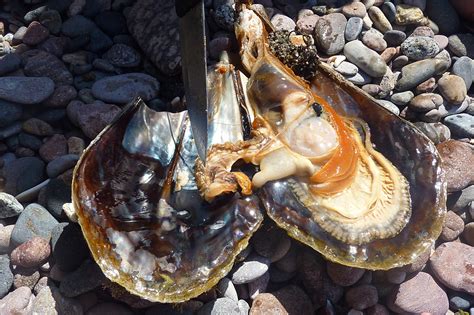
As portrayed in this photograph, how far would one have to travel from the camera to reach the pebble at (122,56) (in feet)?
12.4

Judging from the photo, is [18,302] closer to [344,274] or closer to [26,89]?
[26,89]

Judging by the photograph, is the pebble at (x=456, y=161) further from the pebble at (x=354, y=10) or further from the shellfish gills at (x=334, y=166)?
the pebble at (x=354, y=10)

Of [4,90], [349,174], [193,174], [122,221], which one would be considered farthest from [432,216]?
[4,90]

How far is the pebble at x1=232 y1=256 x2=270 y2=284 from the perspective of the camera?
3.09 m

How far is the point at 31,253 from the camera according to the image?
2.99m

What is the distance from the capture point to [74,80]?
12.2 feet

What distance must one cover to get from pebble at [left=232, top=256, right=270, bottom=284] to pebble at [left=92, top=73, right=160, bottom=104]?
1.20m

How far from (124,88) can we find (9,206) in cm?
98

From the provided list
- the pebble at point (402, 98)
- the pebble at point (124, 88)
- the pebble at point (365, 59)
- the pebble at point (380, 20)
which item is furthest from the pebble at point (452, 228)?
the pebble at point (124, 88)

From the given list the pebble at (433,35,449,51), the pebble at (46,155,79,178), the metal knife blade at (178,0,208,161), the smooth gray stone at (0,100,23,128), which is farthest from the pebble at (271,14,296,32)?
the smooth gray stone at (0,100,23,128)

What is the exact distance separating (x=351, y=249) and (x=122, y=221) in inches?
45.6

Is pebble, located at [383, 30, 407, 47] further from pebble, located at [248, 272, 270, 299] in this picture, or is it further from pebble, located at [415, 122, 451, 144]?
pebble, located at [248, 272, 270, 299]

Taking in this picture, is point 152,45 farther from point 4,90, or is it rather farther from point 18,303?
point 18,303

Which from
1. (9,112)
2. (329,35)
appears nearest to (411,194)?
(329,35)
